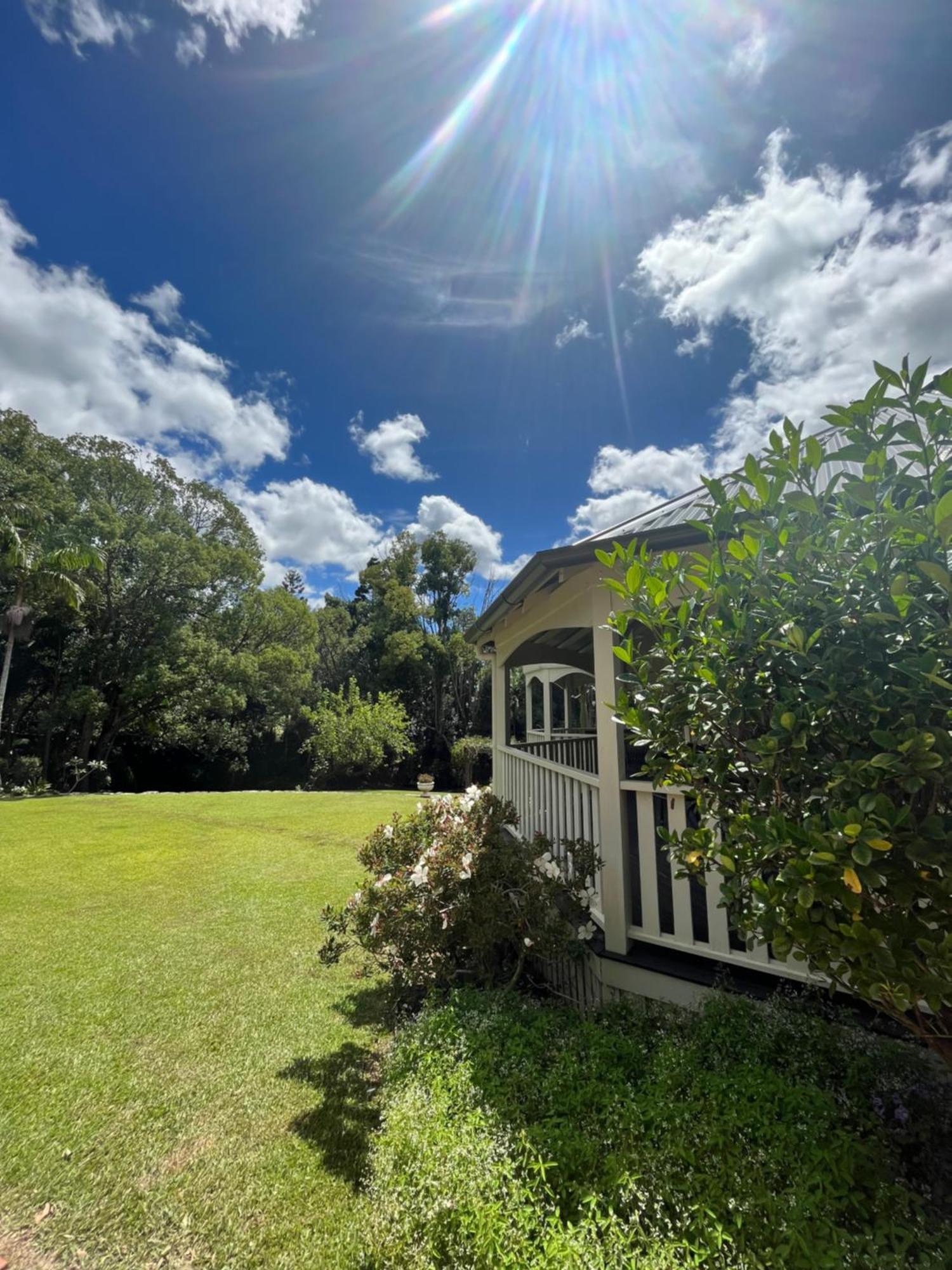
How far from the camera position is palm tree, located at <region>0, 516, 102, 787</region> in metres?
15.9

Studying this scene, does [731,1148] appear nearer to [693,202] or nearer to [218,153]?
[693,202]

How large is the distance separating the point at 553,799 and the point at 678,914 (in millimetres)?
1737

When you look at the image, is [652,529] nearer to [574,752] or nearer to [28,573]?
[574,752]

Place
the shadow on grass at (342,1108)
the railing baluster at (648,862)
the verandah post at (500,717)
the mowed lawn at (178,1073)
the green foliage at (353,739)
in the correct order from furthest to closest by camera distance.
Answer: the green foliage at (353,739)
the verandah post at (500,717)
the railing baluster at (648,862)
the shadow on grass at (342,1108)
the mowed lawn at (178,1073)

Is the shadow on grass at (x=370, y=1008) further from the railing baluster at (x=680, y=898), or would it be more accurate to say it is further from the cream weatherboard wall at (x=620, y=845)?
the railing baluster at (x=680, y=898)

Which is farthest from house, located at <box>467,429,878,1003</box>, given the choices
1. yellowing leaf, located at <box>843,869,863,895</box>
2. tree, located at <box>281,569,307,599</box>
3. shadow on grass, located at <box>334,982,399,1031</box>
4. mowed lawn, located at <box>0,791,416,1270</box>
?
tree, located at <box>281,569,307,599</box>

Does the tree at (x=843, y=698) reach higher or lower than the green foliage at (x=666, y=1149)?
higher

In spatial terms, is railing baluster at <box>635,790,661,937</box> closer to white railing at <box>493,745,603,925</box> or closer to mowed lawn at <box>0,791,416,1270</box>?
white railing at <box>493,745,603,925</box>

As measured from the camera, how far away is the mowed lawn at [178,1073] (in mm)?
2273

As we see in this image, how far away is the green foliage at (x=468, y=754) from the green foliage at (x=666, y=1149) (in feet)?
66.3

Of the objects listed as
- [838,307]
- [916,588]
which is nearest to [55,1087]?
[916,588]

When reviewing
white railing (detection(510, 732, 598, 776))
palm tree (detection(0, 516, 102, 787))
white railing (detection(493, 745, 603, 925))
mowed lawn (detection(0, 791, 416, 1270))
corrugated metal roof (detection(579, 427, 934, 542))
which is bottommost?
mowed lawn (detection(0, 791, 416, 1270))

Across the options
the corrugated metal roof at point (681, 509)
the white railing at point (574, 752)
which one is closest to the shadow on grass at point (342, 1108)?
the corrugated metal roof at point (681, 509)

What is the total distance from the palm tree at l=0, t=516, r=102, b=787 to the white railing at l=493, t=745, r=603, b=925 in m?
16.9
